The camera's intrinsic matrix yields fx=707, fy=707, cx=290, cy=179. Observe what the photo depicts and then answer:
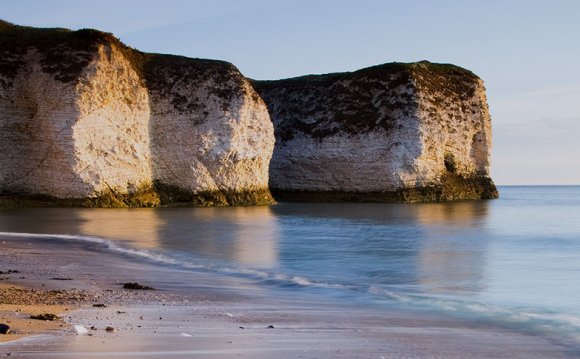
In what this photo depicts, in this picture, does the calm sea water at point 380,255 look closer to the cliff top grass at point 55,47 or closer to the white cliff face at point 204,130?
the cliff top grass at point 55,47

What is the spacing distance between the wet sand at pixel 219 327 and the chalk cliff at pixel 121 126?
993 inches

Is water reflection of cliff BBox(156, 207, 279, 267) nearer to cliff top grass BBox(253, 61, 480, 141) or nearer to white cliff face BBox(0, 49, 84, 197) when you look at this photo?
white cliff face BBox(0, 49, 84, 197)

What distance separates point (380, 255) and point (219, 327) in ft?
35.9

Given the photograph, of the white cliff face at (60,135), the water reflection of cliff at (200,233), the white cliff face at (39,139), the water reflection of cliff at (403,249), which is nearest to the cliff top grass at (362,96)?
the water reflection of cliff at (403,249)

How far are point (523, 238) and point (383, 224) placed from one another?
21.5 feet

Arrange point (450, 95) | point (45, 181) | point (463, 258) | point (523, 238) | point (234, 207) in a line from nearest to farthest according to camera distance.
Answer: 1. point (463, 258)
2. point (523, 238)
3. point (45, 181)
4. point (234, 207)
5. point (450, 95)

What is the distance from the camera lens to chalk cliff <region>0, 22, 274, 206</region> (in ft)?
115

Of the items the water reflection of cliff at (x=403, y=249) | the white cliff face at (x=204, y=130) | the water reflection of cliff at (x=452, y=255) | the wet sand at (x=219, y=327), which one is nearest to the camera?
the wet sand at (x=219, y=327)

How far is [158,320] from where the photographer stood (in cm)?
740

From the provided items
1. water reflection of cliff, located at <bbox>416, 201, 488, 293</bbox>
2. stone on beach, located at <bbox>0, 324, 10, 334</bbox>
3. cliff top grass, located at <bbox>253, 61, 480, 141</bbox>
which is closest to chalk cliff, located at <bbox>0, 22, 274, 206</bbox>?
cliff top grass, located at <bbox>253, 61, 480, 141</bbox>

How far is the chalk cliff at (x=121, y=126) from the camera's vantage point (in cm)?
3500

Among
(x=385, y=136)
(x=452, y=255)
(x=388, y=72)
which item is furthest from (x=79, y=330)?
(x=388, y=72)

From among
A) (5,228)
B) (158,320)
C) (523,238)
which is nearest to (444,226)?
(523,238)

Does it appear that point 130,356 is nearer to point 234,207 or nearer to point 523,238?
point 523,238
